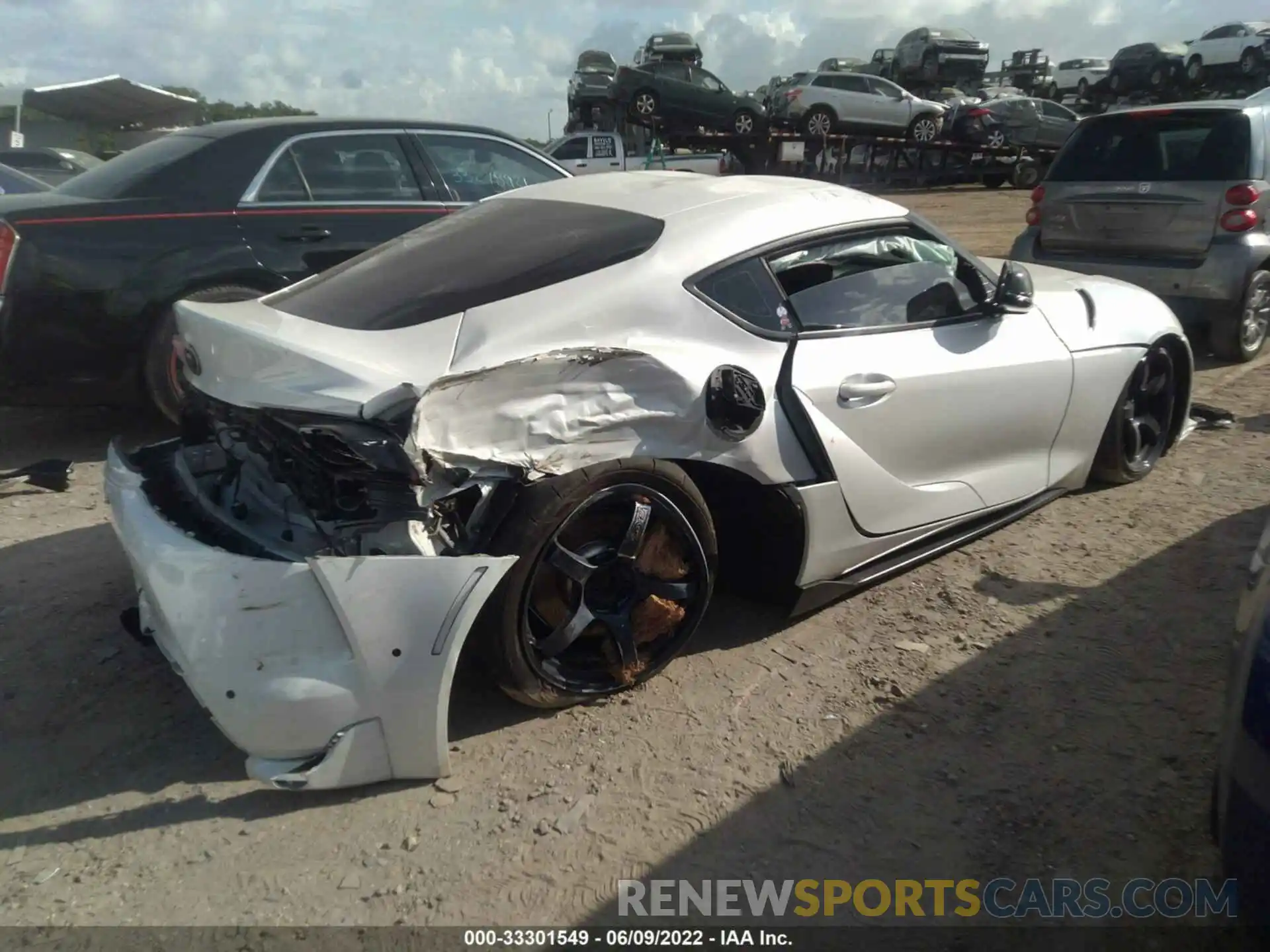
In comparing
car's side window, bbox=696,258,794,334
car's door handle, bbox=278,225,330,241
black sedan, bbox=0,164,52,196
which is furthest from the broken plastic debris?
black sedan, bbox=0,164,52,196

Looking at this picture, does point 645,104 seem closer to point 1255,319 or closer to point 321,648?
point 1255,319

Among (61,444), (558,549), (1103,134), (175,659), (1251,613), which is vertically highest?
(1103,134)

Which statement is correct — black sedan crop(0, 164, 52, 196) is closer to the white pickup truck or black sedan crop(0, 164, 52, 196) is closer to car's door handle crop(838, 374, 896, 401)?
car's door handle crop(838, 374, 896, 401)

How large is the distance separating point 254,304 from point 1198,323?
672cm

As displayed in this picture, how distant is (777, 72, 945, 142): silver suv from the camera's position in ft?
73.8

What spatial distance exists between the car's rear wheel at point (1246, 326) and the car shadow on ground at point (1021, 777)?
4181 millimetres

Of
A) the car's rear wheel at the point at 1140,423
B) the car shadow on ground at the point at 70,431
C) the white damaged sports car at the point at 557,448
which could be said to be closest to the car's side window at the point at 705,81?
the car shadow on ground at the point at 70,431

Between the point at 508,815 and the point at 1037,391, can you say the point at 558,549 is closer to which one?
the point at 508,815

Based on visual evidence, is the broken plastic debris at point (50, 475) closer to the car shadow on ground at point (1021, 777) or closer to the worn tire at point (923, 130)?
the car shadow on ground at point (1021, 777)

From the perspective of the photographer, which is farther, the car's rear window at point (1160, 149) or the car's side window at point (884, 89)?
the car's side window at point (884, 89)

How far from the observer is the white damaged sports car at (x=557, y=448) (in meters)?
2.45

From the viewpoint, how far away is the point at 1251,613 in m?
1.98

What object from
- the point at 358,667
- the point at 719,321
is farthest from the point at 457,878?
the point at 719,321

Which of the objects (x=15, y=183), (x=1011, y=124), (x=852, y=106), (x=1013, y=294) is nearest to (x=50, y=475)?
(x=1013, y=294)
